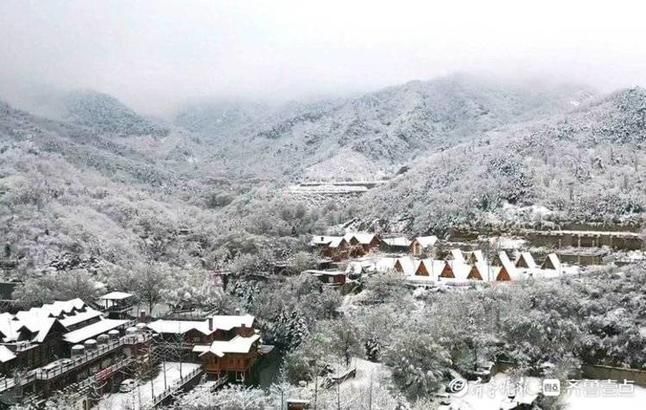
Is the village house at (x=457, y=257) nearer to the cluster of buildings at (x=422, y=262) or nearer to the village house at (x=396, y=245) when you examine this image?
the cluster of buildings at (x=422, y=262)

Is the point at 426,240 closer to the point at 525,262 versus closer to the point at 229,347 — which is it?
the point at 525,262

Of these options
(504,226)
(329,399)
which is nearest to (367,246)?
(504,226)

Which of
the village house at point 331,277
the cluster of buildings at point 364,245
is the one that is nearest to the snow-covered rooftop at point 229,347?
the village house at point 331,277

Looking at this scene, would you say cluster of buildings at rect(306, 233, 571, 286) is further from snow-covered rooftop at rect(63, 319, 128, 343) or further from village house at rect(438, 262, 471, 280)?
snow-covered rooftop at rect(63, 319, 128, 343)

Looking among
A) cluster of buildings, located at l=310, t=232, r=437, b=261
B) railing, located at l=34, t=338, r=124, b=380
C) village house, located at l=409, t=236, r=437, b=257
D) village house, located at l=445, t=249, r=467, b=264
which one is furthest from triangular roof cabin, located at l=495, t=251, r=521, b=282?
railing, located at l=34, t=338, r=124, b=380

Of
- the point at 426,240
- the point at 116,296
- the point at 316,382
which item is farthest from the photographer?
the point at 426,240

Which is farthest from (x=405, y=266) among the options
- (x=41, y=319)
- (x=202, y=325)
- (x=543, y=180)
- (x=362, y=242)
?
(x=41, y=319)
